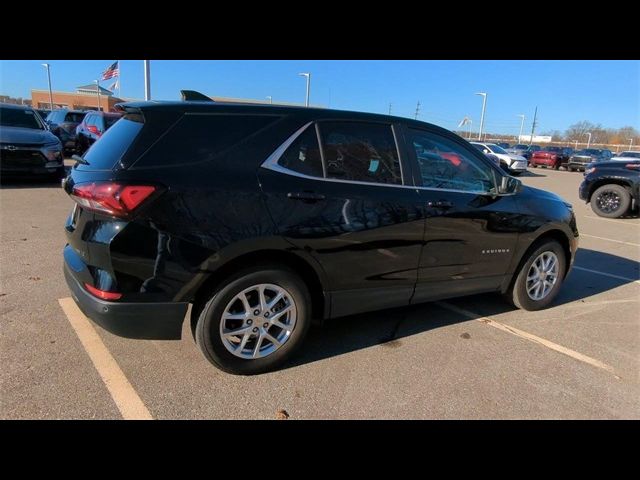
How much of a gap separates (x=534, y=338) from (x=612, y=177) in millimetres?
9406

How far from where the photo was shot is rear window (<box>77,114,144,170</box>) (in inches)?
108

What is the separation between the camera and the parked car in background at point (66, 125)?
17.5 metres

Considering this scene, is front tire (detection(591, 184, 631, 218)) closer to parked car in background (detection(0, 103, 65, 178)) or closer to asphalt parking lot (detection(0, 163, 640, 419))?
asphalt parking lot (detection(0, 163, 640, 419))

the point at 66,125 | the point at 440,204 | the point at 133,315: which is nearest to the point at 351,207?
the point at 440,204

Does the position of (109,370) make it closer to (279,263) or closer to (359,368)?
(279,263)

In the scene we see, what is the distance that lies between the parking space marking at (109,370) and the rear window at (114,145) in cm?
130

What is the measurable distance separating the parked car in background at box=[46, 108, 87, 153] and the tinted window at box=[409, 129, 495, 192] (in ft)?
56.3

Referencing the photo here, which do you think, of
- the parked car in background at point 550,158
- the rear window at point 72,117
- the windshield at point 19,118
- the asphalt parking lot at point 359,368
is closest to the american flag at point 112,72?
the rear window at point 72,117

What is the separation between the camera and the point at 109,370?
10.00 feet

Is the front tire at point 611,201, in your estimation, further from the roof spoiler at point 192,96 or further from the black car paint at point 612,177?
the roof spoiler at point 192,96
